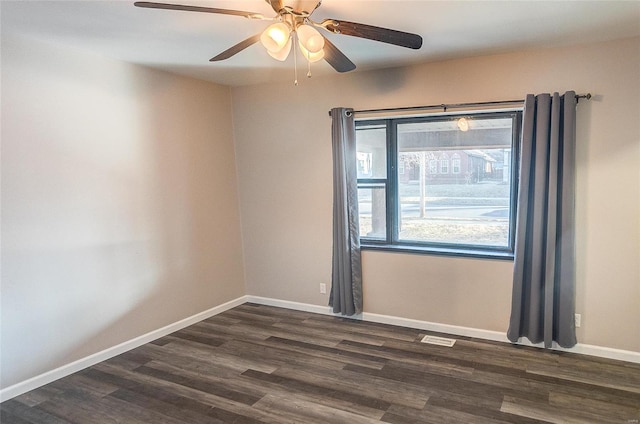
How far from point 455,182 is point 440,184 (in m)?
0.14

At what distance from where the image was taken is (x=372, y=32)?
6.56ft

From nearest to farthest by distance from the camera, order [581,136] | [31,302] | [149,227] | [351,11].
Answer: [351,11] < [31,302] < [581,136] < [149,227]

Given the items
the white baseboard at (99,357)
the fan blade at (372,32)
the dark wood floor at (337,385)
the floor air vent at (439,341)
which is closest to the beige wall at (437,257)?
the floor air vent at (439,341)

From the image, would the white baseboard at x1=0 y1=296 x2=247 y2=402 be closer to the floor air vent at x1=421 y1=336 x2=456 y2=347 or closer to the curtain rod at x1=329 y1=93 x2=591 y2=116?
the floor air vent at x1=421 y1=336 x2=456 y2=347

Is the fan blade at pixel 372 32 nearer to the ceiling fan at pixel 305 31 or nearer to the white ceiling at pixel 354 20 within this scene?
the ceiling fan at pixel 305 31

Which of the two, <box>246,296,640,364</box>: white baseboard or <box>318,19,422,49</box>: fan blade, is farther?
<box>246,296,640,364</box>: white baseboard

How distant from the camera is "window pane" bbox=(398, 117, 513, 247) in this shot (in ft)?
11.3

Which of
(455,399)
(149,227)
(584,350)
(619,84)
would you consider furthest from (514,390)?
(149,227)

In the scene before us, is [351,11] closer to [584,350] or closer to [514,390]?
[514,390]

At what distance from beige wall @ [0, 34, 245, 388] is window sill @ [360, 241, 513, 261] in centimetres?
174

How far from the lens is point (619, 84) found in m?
2.87

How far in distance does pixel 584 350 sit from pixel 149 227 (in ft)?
12.5

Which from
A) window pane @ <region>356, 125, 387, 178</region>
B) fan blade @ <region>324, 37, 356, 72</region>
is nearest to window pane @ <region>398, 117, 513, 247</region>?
window pane @ <region>356, 125, 387, 178</region>

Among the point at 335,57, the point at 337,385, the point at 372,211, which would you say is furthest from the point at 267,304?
the point at 335,57
